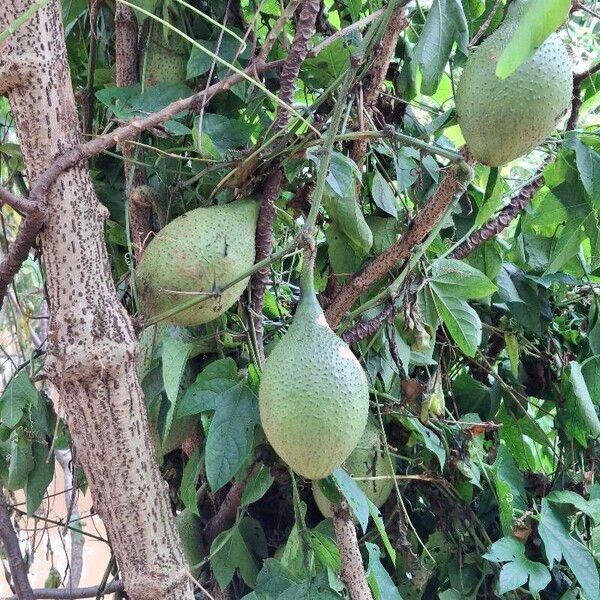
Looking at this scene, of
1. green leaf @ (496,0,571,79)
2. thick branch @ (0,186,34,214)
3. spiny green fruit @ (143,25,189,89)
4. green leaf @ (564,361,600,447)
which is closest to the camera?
green leaf @ (496,0,571,79)

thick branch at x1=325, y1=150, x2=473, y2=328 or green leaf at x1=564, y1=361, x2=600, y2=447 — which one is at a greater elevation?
thick branch at x1=325, y1=150, x2=473, y2=328

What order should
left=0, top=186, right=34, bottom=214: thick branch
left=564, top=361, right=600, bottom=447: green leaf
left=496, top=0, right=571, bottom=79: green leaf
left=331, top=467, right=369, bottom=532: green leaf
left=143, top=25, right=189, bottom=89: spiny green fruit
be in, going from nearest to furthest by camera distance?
left=496, top=0, right=571, bottom=79: green leaf < left=0, top=186, right=34, bottom=214: thick branch < left=331, top=467, right=369, bottom=532: green leaf < left=143, top=25, right=189, bottom=89: spiny green fruit < left=564, top=361, right=600, bottom=447: green leaf

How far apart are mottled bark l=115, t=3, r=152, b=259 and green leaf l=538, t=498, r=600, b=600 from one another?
1.77 feet

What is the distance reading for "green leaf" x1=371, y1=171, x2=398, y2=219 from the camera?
90cm

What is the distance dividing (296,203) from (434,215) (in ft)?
0.55

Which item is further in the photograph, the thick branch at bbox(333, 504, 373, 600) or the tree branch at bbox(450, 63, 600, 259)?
the tree branch at bbox(450, 63, 600, 259)

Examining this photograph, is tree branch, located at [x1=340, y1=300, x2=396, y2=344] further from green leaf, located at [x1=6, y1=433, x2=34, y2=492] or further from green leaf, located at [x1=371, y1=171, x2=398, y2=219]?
green leaf, located at [x1=6, y1=433, x2=34, y2=492]

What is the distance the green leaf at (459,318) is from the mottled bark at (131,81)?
1.04 ft

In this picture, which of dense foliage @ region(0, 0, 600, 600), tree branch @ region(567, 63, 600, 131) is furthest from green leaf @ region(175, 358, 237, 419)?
tree branch @ region(567, 63, 600, 131)

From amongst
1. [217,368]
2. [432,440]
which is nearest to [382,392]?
[432,440]

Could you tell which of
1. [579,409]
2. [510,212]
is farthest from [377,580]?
[510,212]

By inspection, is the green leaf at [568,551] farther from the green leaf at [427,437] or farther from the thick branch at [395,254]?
the thick branch at [395,254]

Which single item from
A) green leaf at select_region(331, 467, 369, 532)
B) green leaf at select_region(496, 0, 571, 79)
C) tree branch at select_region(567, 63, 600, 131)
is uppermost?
green leaf at select_region(496, 0, 571, 79)

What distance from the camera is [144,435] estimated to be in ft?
2.17
